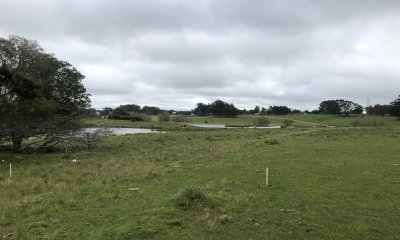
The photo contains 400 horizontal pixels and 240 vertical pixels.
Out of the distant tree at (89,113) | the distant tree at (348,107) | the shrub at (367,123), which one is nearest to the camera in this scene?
the distant tree at (89,113)

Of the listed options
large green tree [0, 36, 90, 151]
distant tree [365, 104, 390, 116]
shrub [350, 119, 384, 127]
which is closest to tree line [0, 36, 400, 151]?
large green tree [0, 36, 90, 151]

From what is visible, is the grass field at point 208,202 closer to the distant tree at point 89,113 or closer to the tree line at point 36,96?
the tree line at point 36,96

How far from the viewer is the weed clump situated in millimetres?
11211

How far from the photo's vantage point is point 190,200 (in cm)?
1152

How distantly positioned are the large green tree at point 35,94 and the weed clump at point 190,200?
71.6 ft

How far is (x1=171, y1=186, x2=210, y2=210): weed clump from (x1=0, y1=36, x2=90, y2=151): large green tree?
21835mm

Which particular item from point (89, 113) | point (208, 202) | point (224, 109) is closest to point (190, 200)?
point (208, 202)

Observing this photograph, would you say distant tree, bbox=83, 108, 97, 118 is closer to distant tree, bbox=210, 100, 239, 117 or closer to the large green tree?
the large green tree

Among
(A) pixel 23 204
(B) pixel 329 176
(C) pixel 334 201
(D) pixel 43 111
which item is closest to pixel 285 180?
(B) pixel 329 176

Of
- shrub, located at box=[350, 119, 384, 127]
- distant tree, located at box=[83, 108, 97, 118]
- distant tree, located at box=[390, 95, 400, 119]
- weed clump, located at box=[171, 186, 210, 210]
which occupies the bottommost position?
weed clump, located at box=[171, 186, 210, 210]

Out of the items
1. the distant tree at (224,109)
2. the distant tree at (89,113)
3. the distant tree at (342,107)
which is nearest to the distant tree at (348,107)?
the distant tree at (342,107)

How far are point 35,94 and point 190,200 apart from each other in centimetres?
2327

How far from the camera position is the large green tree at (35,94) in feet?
95.9

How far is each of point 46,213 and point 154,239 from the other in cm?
424
